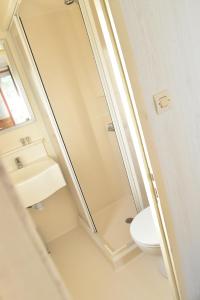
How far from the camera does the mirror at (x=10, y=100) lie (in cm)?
206

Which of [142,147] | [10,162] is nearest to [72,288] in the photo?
[10,162]

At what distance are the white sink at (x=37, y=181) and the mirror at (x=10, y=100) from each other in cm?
43

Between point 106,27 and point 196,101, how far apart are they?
517 mm

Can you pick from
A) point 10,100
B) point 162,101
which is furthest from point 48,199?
point 162,101

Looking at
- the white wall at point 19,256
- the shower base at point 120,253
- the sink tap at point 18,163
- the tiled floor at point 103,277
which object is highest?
the white wall at point 19,256

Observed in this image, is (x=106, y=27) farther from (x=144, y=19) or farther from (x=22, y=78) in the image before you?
(x=22, y=78)

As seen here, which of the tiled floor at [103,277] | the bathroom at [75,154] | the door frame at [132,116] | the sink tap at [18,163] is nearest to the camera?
the door frame at [132,116]

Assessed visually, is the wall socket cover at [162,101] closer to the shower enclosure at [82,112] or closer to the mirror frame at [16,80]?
the shower enclosure at [82,112]

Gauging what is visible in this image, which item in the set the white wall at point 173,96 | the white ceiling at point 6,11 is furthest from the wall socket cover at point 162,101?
the white ceiling at point 6,11

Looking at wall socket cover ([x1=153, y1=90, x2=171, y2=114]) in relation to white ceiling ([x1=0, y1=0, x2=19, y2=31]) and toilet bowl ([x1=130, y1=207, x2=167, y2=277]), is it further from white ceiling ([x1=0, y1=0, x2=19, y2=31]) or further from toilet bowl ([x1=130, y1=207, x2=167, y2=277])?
white ceiling ([x1=0, y1=0, x2=19, y2=31])

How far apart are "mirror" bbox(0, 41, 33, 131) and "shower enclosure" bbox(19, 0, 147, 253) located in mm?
257

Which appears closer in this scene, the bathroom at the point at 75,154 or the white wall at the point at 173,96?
the white wall at the point at 173,96

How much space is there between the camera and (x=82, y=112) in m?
2.36

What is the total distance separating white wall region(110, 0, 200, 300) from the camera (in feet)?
2.89
